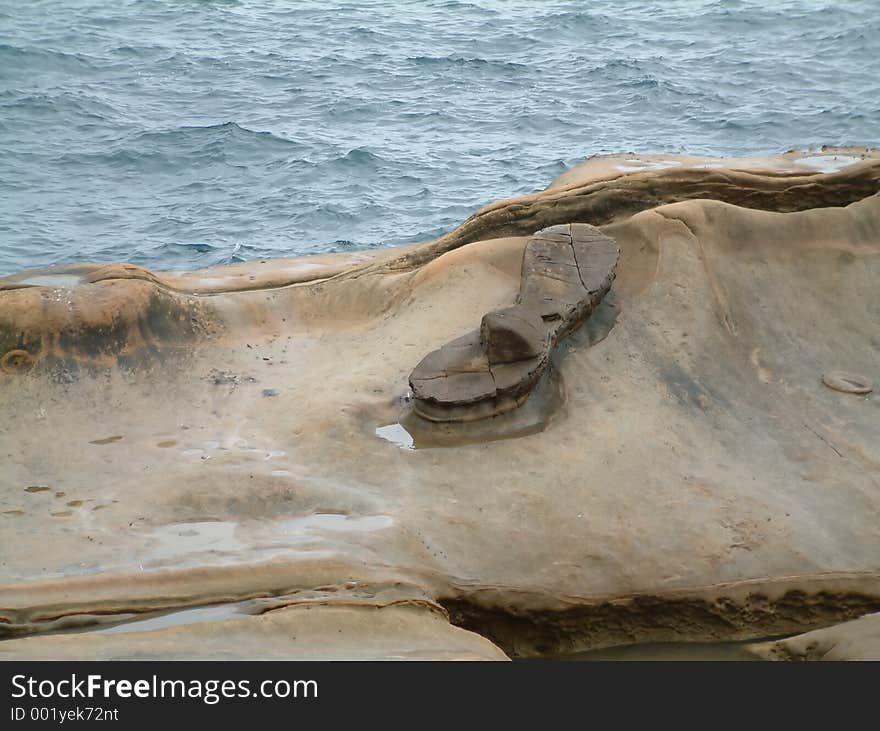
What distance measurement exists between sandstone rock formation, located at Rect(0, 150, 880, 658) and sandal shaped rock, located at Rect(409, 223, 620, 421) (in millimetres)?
42

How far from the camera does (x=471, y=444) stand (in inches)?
207

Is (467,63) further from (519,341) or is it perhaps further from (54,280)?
(519,341)

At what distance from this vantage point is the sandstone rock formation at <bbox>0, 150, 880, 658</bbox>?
4.28 m

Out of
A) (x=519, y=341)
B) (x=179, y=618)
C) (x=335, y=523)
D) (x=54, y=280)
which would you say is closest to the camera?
(x=179, y=618)

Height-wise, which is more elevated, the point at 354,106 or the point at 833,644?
the point at 354,106

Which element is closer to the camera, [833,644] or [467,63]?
[833,644]

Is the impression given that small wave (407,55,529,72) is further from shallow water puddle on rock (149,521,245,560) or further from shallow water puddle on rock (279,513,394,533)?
shallow water puddle on rock (149,521,245,560)

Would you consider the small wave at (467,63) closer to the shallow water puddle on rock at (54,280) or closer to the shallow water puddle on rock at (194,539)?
the shallow water puddle on rock at (54,280)

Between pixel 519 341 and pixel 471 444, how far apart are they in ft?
1.72

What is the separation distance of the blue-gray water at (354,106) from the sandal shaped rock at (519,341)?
480 centimetres

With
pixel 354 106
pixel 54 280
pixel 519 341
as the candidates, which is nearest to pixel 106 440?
pixel 54 280

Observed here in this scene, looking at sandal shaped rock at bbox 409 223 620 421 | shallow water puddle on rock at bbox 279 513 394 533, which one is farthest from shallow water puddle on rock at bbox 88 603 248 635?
sandal shaped rock at bbox 409 223 620 421

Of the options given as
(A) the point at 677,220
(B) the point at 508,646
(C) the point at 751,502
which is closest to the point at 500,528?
(B) the point at 508,646

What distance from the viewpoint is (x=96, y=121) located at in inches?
537
